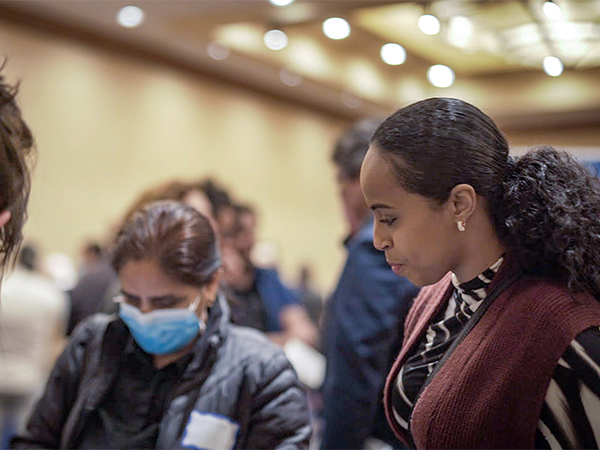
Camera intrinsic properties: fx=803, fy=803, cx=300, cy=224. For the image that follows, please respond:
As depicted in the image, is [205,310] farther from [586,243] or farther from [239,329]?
[586,243]

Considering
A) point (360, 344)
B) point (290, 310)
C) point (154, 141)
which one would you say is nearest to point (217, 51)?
point (154, 141)

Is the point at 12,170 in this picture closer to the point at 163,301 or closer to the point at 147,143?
the point at 163,301

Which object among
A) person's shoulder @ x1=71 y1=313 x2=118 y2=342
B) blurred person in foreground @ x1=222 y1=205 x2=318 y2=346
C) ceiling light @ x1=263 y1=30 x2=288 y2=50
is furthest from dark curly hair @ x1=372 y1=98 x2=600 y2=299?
ceiling light @ x1=263 y1=30 x2=288 y2=50

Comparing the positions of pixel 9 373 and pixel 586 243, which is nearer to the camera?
pixel 586 243

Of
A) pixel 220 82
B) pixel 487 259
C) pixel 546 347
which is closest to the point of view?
pixel 546 347

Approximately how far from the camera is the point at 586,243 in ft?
4.75

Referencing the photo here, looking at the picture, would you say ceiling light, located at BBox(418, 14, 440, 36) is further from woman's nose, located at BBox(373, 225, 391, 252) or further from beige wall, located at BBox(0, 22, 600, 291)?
woman's nose, located at BBox(373, 225, 391, 252)

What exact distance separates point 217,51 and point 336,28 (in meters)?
1.69

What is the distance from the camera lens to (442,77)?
9797 millimetres

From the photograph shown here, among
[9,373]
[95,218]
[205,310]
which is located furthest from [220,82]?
[205,310]

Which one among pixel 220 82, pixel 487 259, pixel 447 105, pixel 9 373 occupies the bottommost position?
pixel 9 373

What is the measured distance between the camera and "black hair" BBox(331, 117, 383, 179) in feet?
9.80

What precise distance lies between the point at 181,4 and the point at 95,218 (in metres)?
2.87

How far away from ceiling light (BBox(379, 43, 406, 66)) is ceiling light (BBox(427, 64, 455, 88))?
17.8 inches
